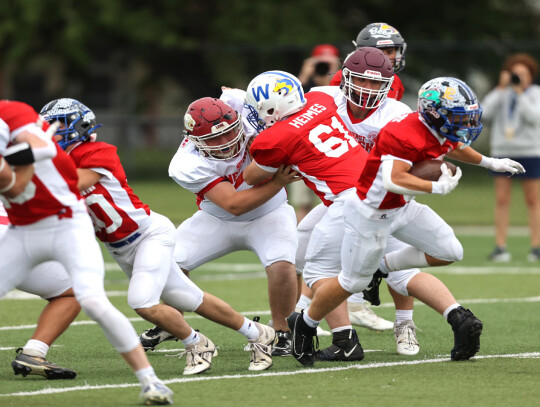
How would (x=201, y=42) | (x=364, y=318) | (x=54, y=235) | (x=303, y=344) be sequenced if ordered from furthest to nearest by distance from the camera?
(x=201, y=42), (x=364, y=318), (x=303, y=344), (x=54, y=235)

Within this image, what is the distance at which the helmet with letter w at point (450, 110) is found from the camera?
5703mm

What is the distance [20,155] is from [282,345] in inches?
99.1

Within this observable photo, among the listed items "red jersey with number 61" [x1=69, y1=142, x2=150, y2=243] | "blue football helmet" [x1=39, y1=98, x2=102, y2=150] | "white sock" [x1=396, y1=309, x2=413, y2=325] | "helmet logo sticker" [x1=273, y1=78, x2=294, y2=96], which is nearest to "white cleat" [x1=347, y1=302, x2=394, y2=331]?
"white sock" [x1=396, y1=309, x2=413, y2=325]

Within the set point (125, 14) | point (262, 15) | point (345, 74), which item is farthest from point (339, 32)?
point (345, 74)

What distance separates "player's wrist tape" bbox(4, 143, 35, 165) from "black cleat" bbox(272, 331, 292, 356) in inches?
95.2

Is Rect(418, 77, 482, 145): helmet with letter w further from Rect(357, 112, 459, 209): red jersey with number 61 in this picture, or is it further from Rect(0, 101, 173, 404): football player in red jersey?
Rect(0, 101, 173, 404): football player in red jersey

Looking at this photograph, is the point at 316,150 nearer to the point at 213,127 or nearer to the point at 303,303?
the point at 213,127

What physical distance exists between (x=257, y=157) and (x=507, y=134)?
6.45 meters

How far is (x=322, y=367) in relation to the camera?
20.2 ft

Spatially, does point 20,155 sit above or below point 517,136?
below

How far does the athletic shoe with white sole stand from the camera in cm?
661

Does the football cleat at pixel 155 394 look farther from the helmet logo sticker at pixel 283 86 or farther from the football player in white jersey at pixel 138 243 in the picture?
the helmet logo sticker at pixel 283 86

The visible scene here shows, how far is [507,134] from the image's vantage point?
39.1 feet

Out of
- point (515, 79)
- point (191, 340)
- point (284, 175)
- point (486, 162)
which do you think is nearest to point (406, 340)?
point (486, 162)
